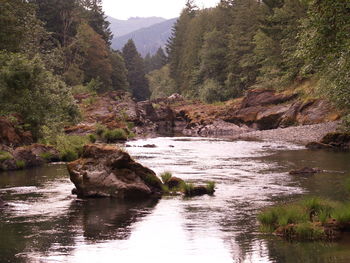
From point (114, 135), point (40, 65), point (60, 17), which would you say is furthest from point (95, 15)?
point (40, 65)

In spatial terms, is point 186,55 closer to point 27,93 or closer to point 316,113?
point 316,113

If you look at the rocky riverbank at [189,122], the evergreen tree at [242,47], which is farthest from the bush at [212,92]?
the rocky riverbank at [189,122]

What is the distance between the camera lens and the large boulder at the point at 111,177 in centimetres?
2103

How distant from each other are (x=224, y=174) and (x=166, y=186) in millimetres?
5677

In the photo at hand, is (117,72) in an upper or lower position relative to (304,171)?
upper

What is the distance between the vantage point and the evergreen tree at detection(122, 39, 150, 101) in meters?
142

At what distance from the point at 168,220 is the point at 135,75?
127m

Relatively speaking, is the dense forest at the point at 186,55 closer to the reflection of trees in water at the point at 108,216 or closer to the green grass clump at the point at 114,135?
the green grass clump at the point at 114,135

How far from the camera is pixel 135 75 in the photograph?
5591 inches

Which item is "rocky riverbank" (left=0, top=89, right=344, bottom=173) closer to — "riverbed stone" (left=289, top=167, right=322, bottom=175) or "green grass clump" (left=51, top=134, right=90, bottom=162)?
"green grass clump" (left=51, top=134, right=90, bottom=162)

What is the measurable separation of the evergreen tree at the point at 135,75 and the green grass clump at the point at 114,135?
8988cm

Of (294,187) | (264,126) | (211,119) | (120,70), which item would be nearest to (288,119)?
(264,126)

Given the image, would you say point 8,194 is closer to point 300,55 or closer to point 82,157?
point 82,157

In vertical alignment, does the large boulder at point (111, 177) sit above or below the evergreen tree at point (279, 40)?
below
